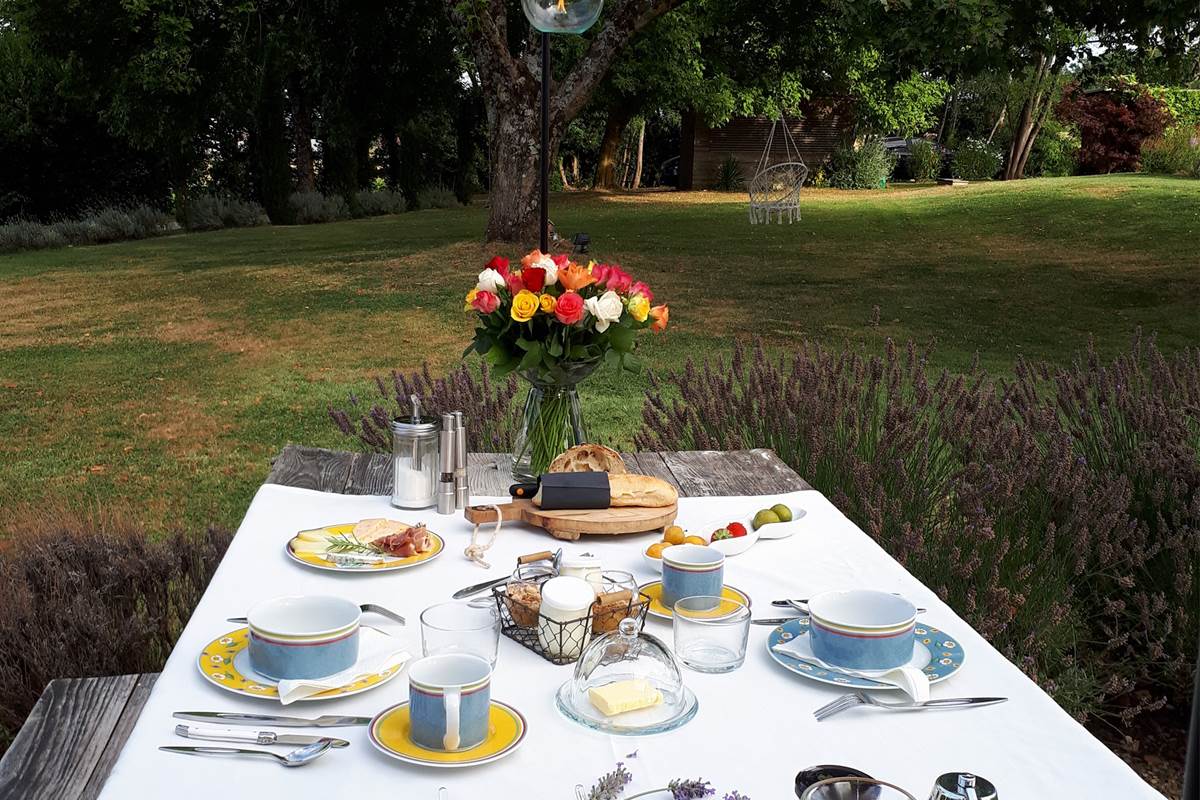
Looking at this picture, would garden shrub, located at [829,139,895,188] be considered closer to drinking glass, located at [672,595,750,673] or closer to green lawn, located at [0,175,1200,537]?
green lawn, located at [0,175,1200,537]

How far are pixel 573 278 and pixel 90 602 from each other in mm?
1594

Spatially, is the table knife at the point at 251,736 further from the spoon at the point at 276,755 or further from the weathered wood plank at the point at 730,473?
the weathered wood plank at the point at 730,473

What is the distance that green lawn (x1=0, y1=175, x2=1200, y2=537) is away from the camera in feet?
20.3

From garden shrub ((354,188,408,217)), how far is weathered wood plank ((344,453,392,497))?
Result: 16.8 m

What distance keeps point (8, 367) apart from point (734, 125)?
1903 cm

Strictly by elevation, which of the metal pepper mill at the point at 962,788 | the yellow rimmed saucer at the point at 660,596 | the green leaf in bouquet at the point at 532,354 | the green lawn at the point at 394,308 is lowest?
the green lawn at the point at 394,308

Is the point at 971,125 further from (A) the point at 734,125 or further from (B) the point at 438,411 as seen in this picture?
(B) the point at 438,411

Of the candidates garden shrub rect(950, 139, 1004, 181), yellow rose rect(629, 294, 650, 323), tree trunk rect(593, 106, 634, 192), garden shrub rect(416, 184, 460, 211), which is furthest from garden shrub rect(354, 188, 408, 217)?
yellow rose rect(629, 294, 650, 323)

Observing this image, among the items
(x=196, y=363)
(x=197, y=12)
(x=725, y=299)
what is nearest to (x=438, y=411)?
(x=196, y=363)

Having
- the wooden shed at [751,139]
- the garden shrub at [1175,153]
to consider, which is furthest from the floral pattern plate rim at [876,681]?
the wooden shed at [751,139]

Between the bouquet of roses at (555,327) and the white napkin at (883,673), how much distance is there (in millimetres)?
966

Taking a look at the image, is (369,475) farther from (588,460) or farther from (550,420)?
(588,460)

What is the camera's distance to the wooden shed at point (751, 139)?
965 inches

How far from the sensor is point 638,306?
8.09ft
